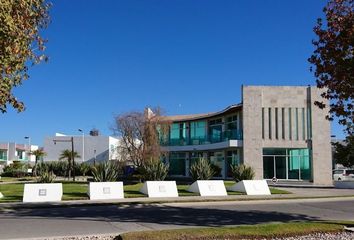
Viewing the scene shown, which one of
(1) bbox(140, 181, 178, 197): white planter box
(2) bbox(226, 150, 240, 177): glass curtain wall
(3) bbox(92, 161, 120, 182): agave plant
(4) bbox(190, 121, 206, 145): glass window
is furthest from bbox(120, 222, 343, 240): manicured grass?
(4) bbox(190, 121, 206, 145): glass window

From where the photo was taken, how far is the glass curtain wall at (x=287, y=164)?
45.8 m

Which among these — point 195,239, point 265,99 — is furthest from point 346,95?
point 265,99

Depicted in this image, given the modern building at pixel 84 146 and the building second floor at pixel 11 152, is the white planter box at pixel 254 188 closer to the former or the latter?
the modern building at pixel 84 146

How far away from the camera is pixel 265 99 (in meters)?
45.4

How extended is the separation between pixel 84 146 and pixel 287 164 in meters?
45.0

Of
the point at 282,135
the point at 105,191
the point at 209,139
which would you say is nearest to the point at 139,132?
the point at 209,139

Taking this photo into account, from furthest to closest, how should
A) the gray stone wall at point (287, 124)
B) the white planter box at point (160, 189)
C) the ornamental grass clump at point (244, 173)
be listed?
the gray stone wall at point (287, 124) → the ornamental grass clump at point (244, 173) → the white planter box at point (160, 189)

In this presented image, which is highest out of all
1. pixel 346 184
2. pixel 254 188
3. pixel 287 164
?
pixel 287 164

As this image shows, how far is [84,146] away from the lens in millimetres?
82125

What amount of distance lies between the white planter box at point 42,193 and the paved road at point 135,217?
2.56 m

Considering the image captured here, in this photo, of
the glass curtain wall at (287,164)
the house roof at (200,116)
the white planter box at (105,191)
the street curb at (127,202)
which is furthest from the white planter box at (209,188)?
the house roof at (200,116)

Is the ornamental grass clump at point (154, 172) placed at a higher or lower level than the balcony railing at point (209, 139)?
lower

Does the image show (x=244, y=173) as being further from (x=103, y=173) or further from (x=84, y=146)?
(x=84, y=146)

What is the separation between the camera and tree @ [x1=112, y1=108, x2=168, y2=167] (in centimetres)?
4753
